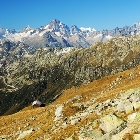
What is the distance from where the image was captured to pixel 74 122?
3909 cm

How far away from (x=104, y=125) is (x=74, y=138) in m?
3.97

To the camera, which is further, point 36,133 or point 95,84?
point 95,84

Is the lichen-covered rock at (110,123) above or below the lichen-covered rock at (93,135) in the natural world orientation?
above

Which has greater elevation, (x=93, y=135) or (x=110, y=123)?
(x=110, y=123)

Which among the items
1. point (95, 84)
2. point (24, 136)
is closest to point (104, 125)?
point (24, 136)

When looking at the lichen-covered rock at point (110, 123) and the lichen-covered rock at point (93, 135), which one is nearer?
the lichen-covered rock at point (93, 135)

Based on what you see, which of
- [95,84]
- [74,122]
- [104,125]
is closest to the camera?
[104,125]

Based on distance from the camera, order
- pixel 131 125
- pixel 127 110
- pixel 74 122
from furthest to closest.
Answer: pixel 74 122 < pixel 127 110 < pixel 131 125

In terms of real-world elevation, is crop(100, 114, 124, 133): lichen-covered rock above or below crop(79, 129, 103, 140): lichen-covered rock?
above

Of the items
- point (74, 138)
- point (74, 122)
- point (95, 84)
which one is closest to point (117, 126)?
point (74, 138)

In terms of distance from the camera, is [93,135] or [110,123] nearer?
[93,135]

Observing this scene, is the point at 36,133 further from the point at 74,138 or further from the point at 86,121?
the point at 74,138

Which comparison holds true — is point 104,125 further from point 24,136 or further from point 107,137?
point 24,136

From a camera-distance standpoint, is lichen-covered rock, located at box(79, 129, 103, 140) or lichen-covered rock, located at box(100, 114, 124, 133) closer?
lichen-covered rock, located at box(79, 129, 103, 140)
